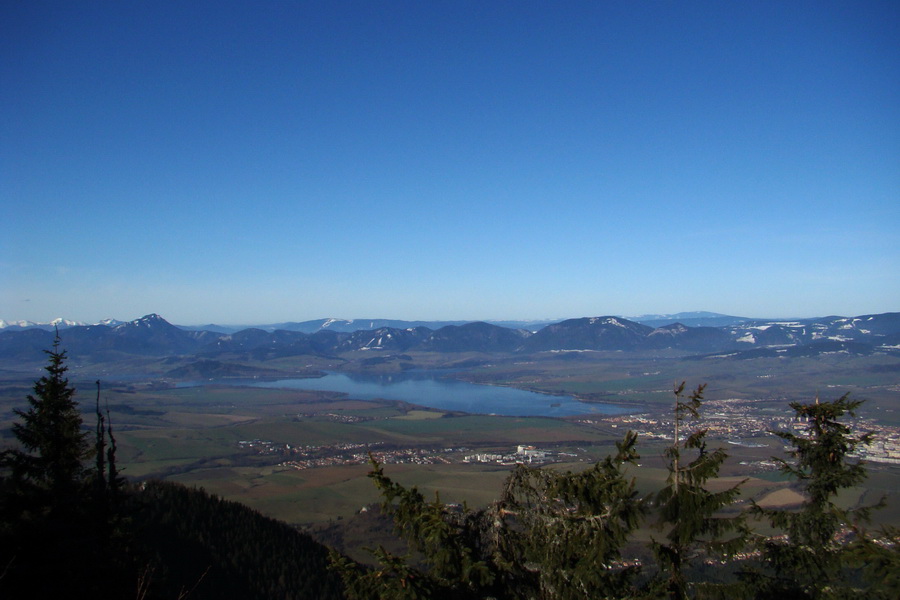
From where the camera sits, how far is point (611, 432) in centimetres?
7112

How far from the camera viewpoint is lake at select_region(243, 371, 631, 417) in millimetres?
97125

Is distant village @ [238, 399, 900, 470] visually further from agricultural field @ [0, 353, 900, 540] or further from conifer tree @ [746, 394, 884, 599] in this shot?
conifer tree @ [746, 394, 884, 599]

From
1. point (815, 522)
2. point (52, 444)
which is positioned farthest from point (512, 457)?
point (815, 522)

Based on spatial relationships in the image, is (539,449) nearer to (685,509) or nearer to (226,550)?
(226,550)

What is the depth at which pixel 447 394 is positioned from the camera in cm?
12625

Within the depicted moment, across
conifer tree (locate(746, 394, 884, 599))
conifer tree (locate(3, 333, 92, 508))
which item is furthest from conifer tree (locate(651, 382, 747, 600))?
conifer tree (locate(3, 333, 92, 508))

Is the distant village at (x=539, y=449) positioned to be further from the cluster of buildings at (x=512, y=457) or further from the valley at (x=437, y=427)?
the valley at (x=437, y=427)

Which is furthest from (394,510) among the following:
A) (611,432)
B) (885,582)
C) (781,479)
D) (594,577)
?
(611,432)

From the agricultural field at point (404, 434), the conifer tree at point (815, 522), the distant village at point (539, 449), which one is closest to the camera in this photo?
the conifer tree at point (815, 522)

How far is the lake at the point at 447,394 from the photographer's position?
97.1 meters

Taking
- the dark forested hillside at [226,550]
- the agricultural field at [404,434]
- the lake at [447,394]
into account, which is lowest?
the lake at [447,394]

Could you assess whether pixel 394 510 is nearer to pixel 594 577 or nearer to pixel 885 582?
pixel 594 577

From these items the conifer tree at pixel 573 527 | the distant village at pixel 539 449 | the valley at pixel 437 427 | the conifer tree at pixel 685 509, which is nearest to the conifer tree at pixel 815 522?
the valley at pixel 437 427

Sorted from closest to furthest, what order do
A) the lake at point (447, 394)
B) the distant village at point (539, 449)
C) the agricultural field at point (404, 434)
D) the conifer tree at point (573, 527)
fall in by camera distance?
1. the conifer tree at point (573, 527)
2. the agricultural field at point (404, 434)
3. the distant village at point (539, 449)
4. the lake at point (447, 394)
